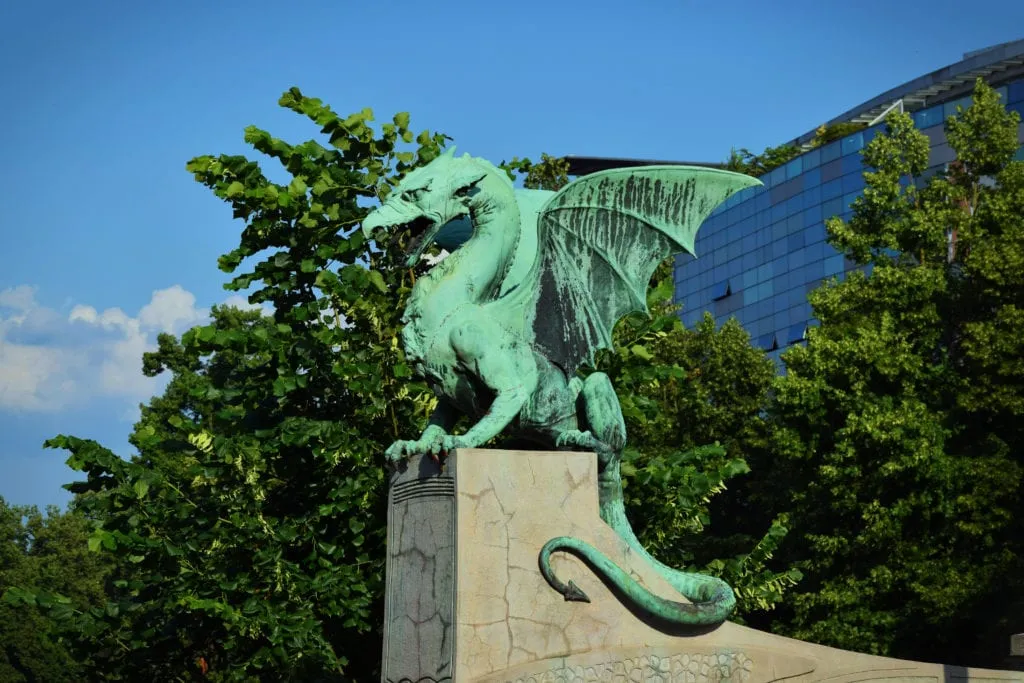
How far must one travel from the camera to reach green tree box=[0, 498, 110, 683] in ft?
103

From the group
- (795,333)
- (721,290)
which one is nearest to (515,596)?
(795,333)

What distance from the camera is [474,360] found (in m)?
7.81

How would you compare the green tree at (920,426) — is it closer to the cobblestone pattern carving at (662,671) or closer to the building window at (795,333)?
the cobblestone pattern carving at (662,671)

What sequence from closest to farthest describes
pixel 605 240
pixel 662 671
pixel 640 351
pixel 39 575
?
pixel 662 671
pixel 605 240
pixel 640 351
pixel 39 575

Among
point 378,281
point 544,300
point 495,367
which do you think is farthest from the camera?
point 378,281

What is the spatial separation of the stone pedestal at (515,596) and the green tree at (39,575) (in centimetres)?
2076

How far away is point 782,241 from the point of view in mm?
44969

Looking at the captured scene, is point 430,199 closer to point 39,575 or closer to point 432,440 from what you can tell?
point 432,440

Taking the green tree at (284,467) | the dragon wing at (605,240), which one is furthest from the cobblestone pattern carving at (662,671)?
the green tree at (284,467)

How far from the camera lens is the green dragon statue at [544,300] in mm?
7789

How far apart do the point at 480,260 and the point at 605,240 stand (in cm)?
91

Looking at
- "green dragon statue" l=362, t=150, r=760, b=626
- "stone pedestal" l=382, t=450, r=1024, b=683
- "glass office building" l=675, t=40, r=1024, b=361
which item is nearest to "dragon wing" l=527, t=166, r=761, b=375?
"green dragon statue" l=362, t=150, r=760, b=626

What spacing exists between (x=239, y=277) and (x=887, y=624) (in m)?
10.9

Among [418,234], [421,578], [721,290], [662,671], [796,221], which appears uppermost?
[796,221]
